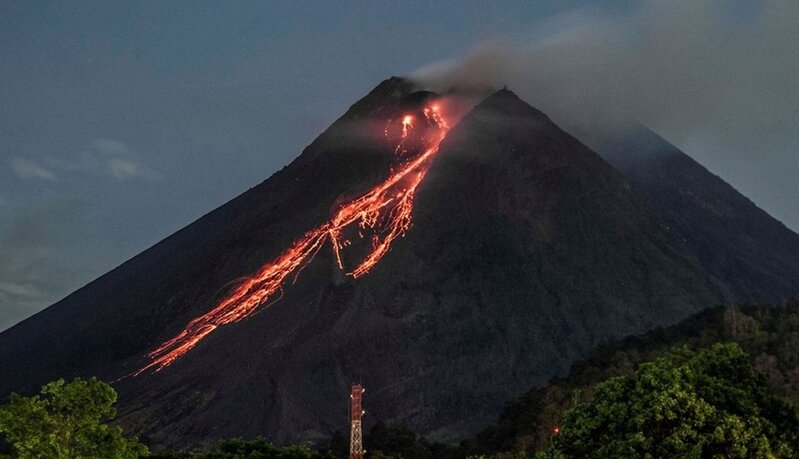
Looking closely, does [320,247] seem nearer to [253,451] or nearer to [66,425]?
[253,451]

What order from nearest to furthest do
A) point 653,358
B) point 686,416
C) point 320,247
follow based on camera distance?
point 686,416 → point 653,358 → point 320,247

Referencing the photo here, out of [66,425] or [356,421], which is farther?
→ [356,421]

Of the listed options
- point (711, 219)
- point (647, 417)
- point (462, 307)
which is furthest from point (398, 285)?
point (647, 417)

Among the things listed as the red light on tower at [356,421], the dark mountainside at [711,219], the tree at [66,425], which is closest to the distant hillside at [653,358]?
the red light on tower at [356,421]

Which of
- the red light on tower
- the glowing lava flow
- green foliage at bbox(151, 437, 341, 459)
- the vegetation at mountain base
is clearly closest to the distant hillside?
the red light on tower

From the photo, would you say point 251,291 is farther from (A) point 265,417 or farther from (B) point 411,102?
(B) point 411,102

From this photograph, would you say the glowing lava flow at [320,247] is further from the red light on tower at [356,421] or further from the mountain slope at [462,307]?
the red light on tower at [356,421]

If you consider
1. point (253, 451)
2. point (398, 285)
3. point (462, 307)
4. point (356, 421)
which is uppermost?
point (398, 285)
